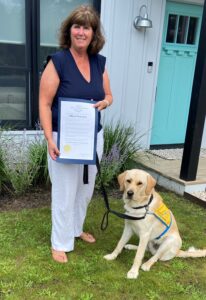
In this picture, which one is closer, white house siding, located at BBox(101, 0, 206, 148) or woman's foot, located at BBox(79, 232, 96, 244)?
woman's foot, located at BBox(79, 232, 96, 244)

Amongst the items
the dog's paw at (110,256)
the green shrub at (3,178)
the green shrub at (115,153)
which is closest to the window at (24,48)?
the green shrub at (3,178)

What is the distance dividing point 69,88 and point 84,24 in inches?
21.1

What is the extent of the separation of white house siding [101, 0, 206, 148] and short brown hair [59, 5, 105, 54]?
8.92 feet

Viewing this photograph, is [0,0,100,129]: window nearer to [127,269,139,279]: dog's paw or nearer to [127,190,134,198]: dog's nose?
[127,190,134,198]: dog's nose

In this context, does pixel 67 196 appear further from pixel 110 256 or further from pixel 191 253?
pixel 191 253

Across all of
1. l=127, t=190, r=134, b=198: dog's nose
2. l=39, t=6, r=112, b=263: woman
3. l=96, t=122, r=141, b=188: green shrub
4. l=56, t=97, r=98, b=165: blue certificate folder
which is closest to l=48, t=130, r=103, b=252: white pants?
l=39, t=6, r=112, b=263: woman

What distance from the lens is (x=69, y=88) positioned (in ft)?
9.34

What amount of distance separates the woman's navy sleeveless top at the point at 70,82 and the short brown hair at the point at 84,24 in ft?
0.44

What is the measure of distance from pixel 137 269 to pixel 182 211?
5.43ft

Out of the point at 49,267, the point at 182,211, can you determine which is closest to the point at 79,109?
the point at 49,267

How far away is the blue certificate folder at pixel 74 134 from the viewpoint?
2824mm

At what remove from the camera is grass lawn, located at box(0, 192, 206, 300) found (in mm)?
2932

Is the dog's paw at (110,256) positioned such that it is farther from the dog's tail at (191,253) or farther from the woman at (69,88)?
the dog's tail at (191,253)

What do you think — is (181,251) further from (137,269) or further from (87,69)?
(87,69)
